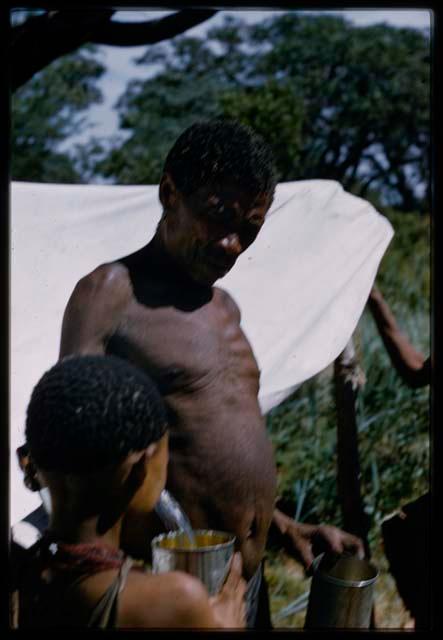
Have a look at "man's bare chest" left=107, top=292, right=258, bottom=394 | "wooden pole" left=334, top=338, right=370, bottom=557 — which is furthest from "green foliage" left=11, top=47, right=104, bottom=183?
"man's bare chest" left=107, top=292, right=258, bottom=394

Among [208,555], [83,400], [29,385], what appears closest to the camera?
[83,400]

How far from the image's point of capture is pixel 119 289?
6.24ft

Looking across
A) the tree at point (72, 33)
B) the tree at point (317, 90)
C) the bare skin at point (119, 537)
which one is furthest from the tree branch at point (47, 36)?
the tree at point (317, 90)

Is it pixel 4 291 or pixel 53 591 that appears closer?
pixel 53 591

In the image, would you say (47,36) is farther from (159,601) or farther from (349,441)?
(159,601)

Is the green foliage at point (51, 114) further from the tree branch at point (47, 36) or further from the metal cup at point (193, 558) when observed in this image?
the metal cup at point (193, 558)

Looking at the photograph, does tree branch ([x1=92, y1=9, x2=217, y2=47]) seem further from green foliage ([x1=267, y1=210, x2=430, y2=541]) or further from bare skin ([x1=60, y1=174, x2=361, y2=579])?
bare skin ([x1=60, y1=174, x2=361, y2=579])

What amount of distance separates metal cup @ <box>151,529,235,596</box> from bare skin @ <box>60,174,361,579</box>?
0.21 ft

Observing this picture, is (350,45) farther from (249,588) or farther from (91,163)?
(249,588)

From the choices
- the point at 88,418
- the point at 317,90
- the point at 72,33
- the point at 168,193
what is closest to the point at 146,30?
the point at 72,33

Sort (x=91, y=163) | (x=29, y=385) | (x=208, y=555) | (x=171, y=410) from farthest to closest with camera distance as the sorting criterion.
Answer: (x=91, y=163) → (x=29, y=385) → (x=171, y=410) → (x=208, y=555)

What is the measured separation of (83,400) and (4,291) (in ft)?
1.74

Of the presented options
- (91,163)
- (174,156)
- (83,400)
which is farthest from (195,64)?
(83,400)

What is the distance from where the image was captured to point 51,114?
8.37m
